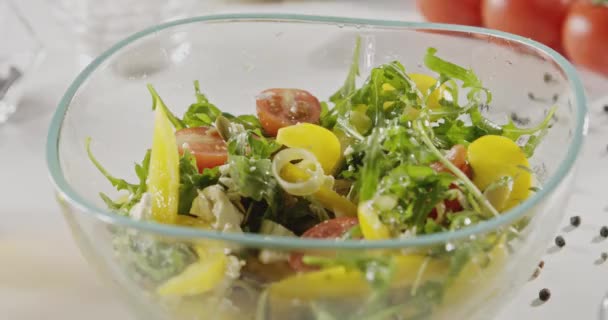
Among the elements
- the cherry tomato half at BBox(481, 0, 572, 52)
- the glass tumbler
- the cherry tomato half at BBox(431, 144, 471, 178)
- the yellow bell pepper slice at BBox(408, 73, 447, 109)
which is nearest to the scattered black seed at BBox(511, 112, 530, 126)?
the yellow bell pepper slice at BBox(408, 73, 447, 109)

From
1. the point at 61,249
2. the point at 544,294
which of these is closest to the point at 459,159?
the point at 544,294

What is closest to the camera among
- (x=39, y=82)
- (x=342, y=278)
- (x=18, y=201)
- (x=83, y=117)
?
(x=342, y=278)

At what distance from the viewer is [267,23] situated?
1.37 metres

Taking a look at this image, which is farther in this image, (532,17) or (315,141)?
(532,17)

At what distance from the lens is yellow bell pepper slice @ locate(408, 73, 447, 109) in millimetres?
1256

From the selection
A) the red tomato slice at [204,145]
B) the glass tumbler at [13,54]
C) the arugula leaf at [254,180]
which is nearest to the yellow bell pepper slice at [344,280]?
the arugula leaf at [254,180]

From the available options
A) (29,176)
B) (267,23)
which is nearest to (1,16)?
(29,176)

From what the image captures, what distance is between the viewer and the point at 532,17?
196 centimetres

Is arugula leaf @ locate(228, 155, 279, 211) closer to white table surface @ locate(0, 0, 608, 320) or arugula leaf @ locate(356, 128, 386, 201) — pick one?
arugula leaf @ locate(356, 128, 386, 201)

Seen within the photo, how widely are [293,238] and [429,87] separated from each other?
18.9 inches

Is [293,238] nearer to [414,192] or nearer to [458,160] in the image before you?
[414,192]

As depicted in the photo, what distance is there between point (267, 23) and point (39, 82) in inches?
27.4

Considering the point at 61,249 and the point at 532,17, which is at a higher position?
the point at 532,17

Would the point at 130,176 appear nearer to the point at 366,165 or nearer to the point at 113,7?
the point at 366,165
